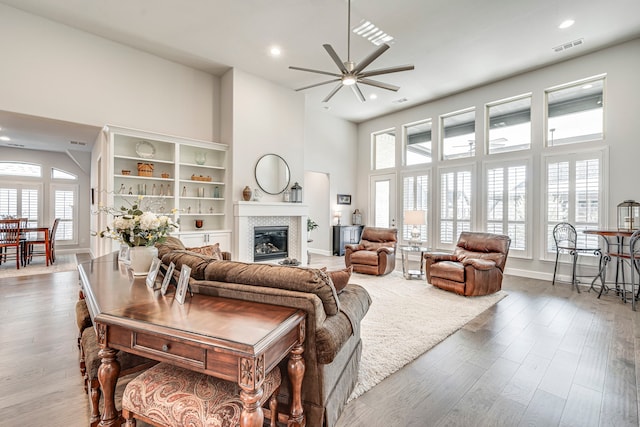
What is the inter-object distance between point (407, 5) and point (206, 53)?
3454 mm

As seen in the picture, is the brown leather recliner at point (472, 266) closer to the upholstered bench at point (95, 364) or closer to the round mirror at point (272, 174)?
the round mirror at point (272, 174)

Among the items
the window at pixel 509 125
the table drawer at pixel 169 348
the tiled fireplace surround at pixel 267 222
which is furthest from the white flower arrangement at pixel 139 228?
the window at pixel 509 125

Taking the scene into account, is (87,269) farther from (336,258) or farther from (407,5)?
(336,258)

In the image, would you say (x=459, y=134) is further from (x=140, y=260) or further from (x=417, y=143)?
(x=140, y=260)

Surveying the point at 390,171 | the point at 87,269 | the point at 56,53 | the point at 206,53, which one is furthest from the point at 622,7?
the point at 56,53

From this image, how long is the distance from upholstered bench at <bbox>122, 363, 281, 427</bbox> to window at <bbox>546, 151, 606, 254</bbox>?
6.19 meters

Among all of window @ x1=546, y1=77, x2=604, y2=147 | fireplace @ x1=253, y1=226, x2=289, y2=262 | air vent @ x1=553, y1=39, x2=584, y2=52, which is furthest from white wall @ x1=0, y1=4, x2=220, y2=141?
window @ x1=546, y1=77, x2=604, y2=147

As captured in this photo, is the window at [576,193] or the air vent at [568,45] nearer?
the air vent at [568,45]

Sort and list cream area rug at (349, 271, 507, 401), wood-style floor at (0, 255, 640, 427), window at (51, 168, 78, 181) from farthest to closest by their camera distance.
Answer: window at (51, 168, 78, 181) < cream area rug at (349, 271, 507, 401) < wood-style floor at (0, 255, 640, 427)

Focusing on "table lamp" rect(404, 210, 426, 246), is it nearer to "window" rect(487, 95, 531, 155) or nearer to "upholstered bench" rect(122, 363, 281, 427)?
"window" rect(487, 95, 531, 155)

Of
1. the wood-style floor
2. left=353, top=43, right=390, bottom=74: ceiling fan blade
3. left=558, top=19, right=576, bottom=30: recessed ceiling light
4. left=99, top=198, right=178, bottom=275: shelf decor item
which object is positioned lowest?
the wood-style floor

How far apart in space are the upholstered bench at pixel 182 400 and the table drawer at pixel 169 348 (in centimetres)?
22

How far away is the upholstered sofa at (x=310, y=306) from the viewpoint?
59.2 inches

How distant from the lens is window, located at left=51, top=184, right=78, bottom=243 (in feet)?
27.6
